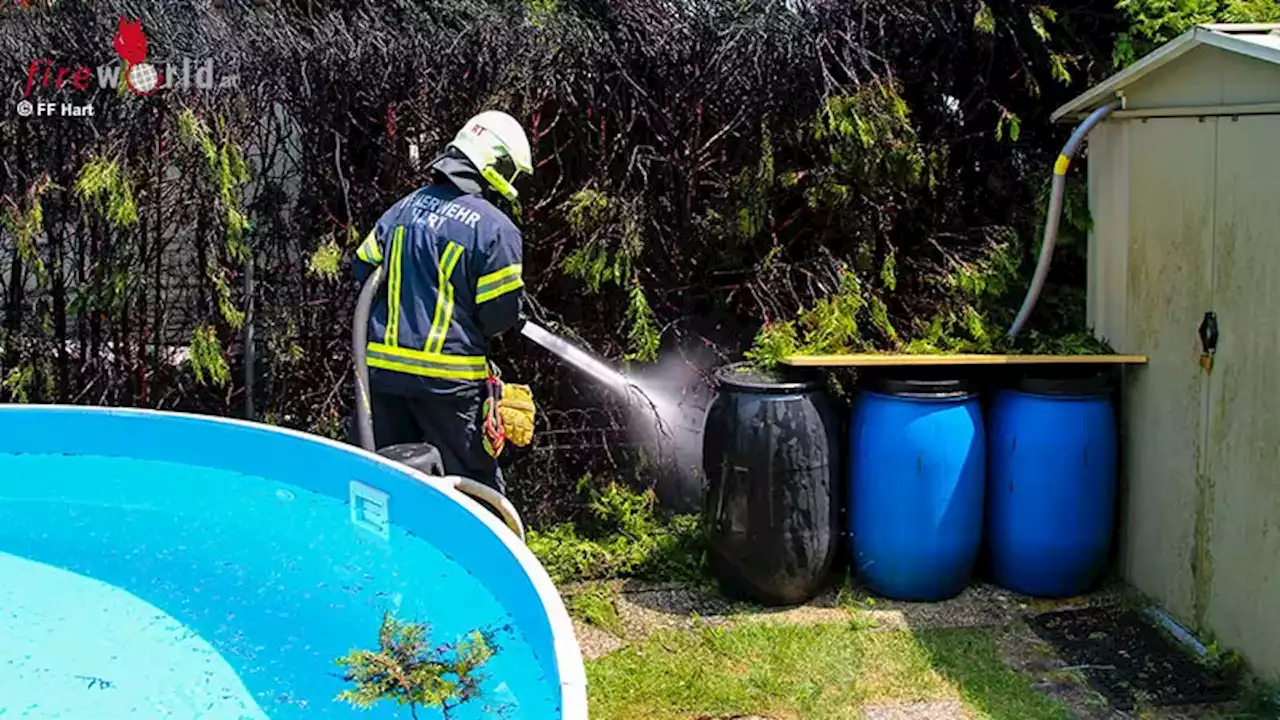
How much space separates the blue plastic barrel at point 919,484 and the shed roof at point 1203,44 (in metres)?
1.32

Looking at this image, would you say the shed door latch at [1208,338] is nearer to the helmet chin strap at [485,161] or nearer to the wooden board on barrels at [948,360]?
the wooden board on barrels at [948,360]

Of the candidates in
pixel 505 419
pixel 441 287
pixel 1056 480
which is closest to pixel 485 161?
pixel 441 287

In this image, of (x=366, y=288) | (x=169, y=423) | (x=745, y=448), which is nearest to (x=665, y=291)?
(x=745, y=448)

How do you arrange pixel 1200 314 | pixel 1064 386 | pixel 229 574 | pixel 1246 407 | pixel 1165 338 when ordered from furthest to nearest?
pixel 1064 386 < pixel 1165 338 < pixel 229 574 < pixel 1200 314 < pixel 1246 407

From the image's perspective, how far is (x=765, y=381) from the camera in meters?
5.00

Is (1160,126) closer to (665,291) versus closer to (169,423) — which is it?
(665,291)

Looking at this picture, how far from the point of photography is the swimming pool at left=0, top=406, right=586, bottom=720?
3609 millimetres

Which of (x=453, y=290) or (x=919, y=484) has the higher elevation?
(x=453, y=290)

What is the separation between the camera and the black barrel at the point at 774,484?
194 inches

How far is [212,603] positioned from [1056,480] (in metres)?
3.26

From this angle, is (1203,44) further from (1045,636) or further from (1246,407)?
(1045,636)

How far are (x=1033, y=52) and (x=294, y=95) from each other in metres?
3.38

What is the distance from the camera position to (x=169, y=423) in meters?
5.59

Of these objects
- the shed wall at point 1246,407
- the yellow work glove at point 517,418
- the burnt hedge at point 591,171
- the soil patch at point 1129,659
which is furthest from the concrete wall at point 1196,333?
the yellow work glove at point 517,418
